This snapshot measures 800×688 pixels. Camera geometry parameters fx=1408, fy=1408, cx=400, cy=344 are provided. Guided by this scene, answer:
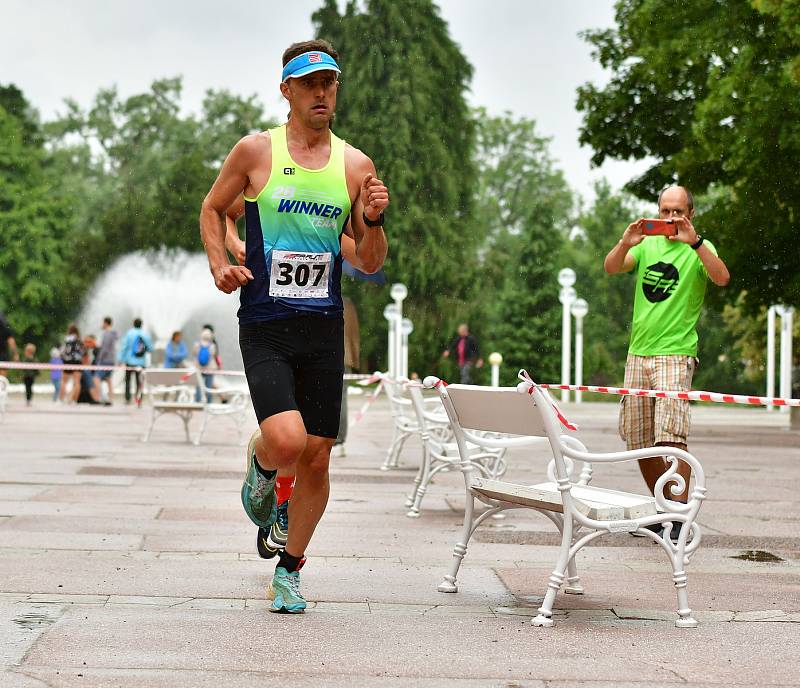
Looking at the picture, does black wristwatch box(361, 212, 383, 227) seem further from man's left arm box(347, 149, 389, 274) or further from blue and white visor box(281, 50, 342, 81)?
blue and white visor box(281, 50, 342, 81)

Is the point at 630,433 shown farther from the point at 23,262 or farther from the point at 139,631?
the point at 23,262

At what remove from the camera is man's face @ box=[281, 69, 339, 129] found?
556 cm

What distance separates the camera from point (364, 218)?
5.61m

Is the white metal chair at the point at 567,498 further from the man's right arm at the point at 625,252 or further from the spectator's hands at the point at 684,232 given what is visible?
the spectator's hands at the point at 684,232

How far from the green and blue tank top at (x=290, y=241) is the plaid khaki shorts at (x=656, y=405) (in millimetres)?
2886

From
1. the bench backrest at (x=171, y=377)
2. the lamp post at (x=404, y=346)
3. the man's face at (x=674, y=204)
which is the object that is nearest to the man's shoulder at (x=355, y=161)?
the man's face at (x=674, y=204)

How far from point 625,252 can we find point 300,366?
114 inches

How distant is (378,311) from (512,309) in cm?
923

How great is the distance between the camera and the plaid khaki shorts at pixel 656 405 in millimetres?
7852

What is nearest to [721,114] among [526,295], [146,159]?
[526,295]

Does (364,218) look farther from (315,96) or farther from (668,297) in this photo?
(668,297)

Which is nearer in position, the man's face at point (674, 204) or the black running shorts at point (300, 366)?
the black running shorts at point (300, 366)

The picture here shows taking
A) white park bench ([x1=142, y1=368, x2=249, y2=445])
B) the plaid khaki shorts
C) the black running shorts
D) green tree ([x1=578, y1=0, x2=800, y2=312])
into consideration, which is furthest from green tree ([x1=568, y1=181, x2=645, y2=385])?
the black running shorts

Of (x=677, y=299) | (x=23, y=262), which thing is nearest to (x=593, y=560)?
(x=677, y=299)
